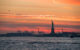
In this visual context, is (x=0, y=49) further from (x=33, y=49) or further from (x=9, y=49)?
(x=33, y=49)

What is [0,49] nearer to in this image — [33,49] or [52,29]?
[33,49]

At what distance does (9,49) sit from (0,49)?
2095mm

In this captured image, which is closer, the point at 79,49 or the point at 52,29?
the point at 79,49

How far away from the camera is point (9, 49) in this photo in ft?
104

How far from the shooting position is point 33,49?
32.2 meters

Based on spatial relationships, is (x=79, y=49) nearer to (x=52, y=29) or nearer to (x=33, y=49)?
(x=33, y=49)

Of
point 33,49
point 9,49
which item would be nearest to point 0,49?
point 9,49

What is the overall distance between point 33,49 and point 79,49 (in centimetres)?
535

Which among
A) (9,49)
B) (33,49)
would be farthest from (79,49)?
(9,49)

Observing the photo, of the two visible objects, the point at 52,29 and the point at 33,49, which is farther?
the point at 52,29

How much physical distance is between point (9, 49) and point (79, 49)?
26.6 ft

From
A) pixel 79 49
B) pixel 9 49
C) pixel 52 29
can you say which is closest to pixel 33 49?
pixel 9 49

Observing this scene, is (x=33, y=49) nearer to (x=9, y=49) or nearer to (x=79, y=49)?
(x=9, y=49)

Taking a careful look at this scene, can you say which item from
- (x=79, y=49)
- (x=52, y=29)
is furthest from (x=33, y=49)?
(x=52, y=29)
